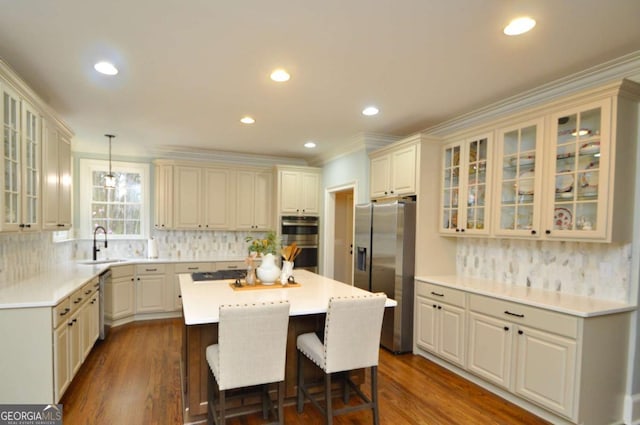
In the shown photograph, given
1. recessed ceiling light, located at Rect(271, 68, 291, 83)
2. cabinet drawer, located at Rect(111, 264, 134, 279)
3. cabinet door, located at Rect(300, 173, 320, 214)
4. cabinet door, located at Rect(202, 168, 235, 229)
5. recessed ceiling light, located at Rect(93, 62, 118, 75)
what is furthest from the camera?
cabinet door, located at Rect(300, 173, 320, 214)

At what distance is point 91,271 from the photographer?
12.5 ft

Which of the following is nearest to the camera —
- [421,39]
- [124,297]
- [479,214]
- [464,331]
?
[421,39]

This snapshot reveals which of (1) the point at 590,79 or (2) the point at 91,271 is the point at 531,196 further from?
(2) the point at 91,271

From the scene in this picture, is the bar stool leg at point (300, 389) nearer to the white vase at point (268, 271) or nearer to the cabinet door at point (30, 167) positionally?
the white vase at point (268, 271)

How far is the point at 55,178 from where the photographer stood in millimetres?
3373

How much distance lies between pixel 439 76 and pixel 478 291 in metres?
1.84

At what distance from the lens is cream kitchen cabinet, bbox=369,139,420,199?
3.81 meters

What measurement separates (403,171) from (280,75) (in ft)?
6.19

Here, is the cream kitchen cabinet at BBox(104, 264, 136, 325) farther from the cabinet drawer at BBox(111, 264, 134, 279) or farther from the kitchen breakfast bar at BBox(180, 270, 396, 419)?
the kitchen breakfast bar at BBox(180, 270, 396, 419)

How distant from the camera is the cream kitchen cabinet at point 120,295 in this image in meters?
4.38

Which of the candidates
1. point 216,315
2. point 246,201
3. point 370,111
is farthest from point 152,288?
point 370,111

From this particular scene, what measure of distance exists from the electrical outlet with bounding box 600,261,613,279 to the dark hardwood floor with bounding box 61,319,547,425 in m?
1.19

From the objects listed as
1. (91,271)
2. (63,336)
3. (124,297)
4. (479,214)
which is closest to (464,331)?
(479,214)

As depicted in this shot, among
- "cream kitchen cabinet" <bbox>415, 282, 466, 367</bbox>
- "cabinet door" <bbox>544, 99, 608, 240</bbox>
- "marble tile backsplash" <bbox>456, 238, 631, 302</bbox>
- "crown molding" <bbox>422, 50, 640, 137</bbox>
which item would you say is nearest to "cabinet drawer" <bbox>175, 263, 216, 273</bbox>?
"cream kitchen cabinet" <bbox>415, 282, 466, 367</bbox>
